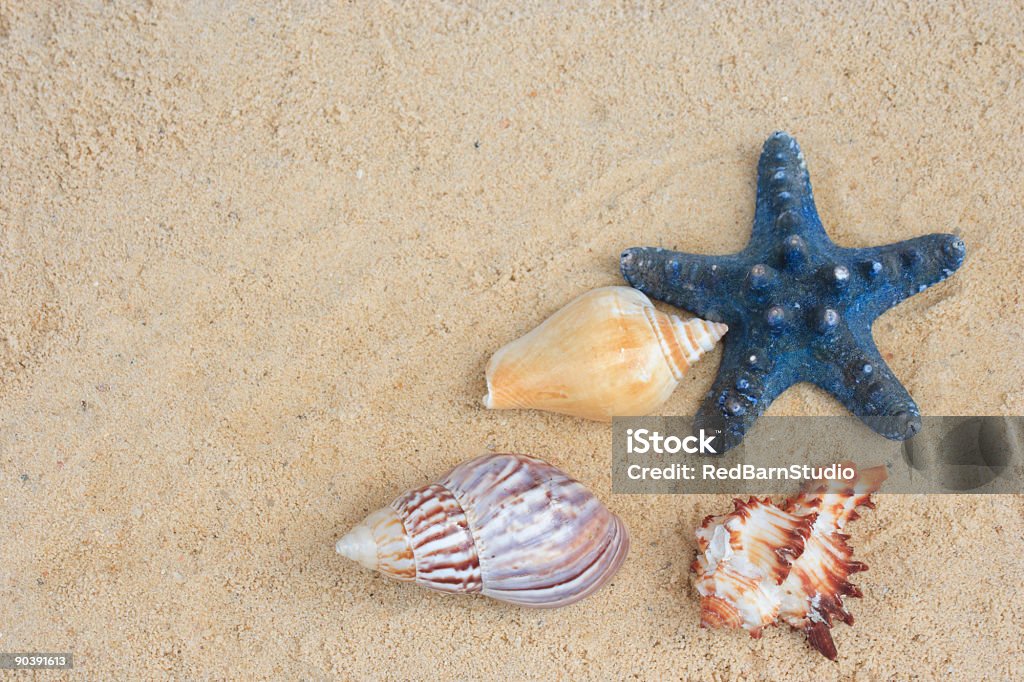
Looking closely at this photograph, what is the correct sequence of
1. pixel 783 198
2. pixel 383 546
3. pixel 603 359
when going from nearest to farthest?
pixel 383 546 < pixel 603 359 < pixel 783 198

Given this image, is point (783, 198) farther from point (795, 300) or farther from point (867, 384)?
point (867, 384)

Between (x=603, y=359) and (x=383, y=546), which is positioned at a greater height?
(x=603, y=359)

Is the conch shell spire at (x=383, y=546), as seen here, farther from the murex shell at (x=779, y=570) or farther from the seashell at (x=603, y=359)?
the murex shell at (x=779, y=570)

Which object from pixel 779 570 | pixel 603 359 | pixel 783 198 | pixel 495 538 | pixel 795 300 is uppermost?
pixel 783 198

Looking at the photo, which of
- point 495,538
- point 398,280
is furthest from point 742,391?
point 398,280

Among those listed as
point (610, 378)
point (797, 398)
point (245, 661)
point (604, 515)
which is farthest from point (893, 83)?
point (245, 661)

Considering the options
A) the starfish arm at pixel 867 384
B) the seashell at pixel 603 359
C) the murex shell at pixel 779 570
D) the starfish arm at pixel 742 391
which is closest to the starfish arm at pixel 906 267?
the starfish arm at pixel 867 384

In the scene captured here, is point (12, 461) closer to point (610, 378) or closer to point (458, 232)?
point (458, 232)
